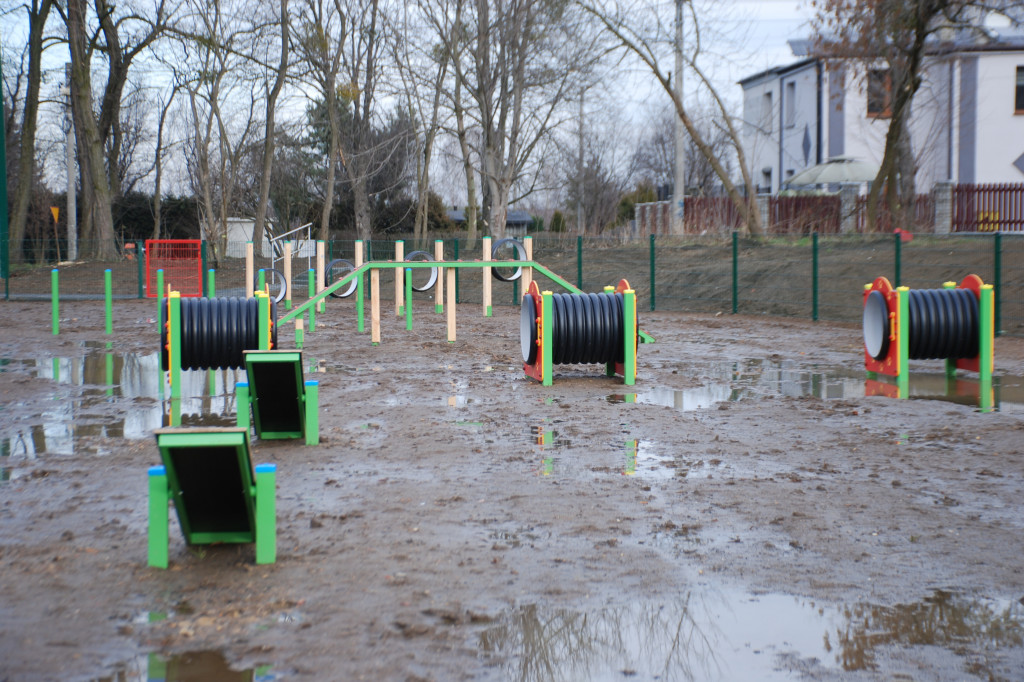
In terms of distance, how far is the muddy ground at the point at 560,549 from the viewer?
4281mm

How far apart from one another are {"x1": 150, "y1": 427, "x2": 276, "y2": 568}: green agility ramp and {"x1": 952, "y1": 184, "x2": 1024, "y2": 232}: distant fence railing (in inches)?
1121

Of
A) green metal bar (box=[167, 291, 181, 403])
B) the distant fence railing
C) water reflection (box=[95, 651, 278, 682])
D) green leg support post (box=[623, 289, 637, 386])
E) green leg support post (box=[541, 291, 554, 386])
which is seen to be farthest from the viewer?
the distant fence railing

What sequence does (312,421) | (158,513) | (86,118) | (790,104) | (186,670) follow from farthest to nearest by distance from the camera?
(790,104) → (86,118) → (312,421) → (158,513) → (186,670)

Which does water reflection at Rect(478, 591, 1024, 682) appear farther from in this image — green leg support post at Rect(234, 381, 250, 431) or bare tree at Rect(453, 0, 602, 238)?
bare tree at Rect(453, 0, 602, 238)

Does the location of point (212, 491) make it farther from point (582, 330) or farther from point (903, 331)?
→ point (903, 331)

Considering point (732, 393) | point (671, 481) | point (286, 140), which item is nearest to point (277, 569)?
point (671, 481)

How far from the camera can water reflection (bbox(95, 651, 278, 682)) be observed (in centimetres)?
400

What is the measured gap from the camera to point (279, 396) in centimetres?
843

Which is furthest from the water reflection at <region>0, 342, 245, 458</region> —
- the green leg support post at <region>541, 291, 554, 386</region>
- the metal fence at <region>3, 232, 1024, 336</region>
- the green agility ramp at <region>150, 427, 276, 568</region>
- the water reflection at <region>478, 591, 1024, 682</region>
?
the metal fence at <region>3, 232, 1024, 336</region>

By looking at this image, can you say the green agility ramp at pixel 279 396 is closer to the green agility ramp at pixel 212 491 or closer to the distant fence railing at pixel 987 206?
the green agility ramp at pixel 212 491

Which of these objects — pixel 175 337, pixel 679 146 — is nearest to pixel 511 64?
pixel 679 146

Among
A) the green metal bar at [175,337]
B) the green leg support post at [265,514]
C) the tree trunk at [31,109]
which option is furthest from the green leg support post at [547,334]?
the tree trunk at [31,109]

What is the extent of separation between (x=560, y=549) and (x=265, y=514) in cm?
162

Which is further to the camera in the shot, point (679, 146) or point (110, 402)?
point (679, 146)
